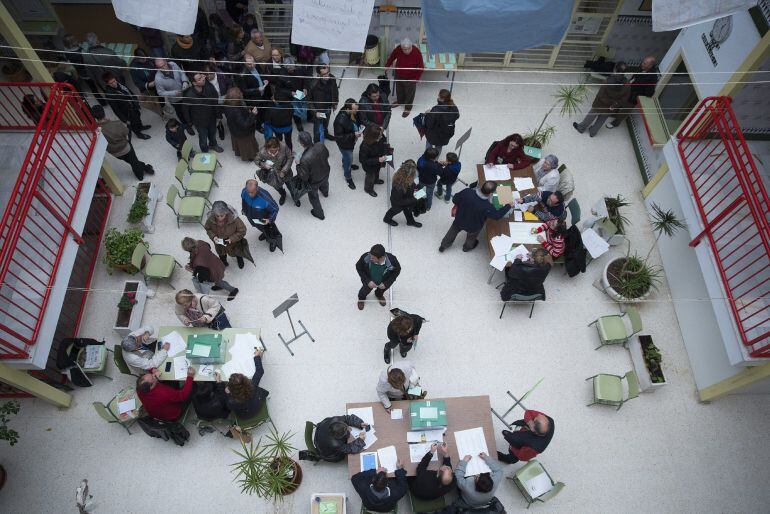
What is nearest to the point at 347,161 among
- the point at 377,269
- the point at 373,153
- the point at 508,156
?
the point at 373,153

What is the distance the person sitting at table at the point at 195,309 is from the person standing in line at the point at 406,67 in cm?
552

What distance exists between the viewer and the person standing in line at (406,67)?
9.82 metres

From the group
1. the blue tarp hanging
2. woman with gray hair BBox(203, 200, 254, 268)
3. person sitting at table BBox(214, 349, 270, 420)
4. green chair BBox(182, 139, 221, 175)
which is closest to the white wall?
the blue tarp hanging

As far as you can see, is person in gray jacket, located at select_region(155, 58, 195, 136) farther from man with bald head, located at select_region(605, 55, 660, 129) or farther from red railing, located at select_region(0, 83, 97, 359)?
man with bald head, located at select_region(605, 55, 660, 129)

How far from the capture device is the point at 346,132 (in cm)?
876

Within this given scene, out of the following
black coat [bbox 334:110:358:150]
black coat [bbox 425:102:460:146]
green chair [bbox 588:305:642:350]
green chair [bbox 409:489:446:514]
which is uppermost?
black coat [bbox 425:102:460:146]

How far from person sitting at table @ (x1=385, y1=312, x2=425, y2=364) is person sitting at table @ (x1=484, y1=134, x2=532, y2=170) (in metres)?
3.36

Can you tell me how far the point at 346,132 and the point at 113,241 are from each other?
13.3 ft

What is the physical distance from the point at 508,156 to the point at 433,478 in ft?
17.6

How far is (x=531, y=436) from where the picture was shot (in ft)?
20.5

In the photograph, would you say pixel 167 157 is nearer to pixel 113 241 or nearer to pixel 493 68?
pixel 113 241

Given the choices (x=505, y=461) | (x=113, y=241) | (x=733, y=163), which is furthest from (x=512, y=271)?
(x=113, y=241)

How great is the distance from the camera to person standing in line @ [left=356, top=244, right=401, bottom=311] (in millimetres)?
7129

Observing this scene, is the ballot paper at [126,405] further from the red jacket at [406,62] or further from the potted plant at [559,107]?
the potted plant at [559,107]
